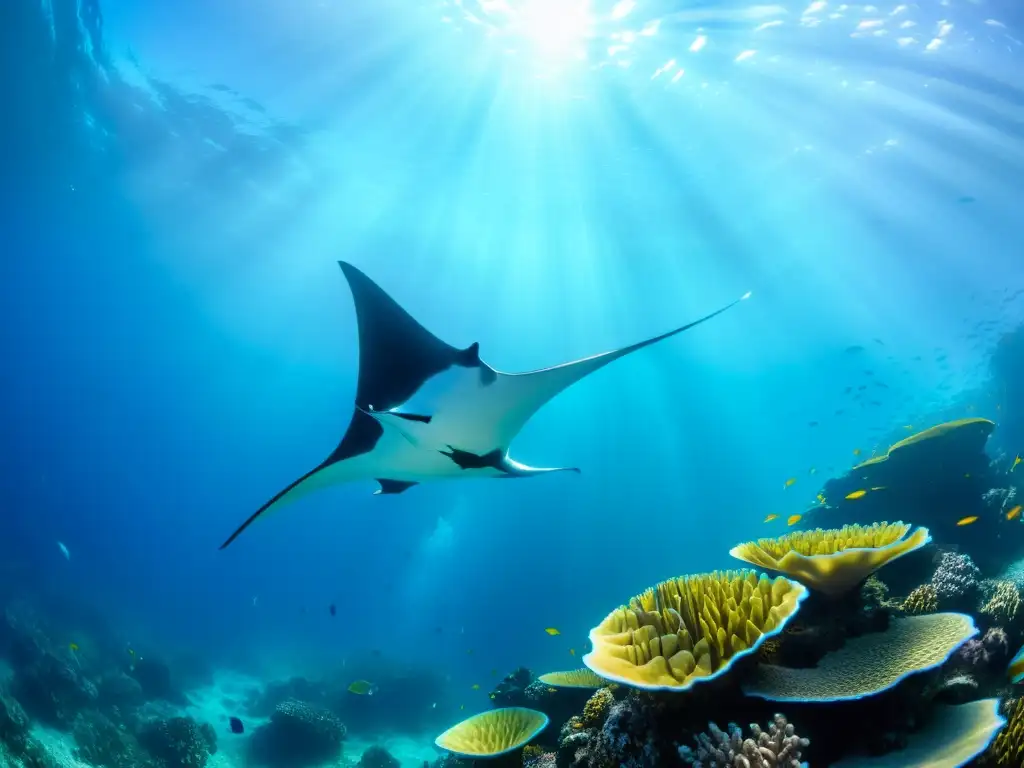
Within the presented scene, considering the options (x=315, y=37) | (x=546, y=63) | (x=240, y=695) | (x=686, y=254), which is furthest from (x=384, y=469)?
(x=240, y=695)

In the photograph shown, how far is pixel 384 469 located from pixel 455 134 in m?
19.8

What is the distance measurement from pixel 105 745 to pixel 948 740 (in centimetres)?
1746

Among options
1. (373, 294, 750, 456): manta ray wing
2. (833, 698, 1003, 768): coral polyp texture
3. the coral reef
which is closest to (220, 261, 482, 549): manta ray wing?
(373, 294, 750, 456): manta ray wing

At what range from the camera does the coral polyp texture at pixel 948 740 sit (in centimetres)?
195

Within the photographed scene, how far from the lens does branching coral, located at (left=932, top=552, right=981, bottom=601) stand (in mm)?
3949

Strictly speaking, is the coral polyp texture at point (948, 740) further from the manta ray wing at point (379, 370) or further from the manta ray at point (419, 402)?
the manta ray wing at point (379, 370)

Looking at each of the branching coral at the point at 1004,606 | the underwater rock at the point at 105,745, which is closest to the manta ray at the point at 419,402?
the branching coral at the point at 1004,606

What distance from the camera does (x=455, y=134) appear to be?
21.0m

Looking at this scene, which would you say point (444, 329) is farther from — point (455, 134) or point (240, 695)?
point (240, 695)

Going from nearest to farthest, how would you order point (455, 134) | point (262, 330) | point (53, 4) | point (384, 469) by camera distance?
point (384, 469), point (53, 4), point (455, 134), point (262, 330)

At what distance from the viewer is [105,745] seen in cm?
1249

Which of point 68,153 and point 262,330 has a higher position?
point 68,153

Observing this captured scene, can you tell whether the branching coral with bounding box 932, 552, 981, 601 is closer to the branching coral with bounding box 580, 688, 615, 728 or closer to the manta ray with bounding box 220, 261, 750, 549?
the branching coral with bounding box 580, 688, 615, 728

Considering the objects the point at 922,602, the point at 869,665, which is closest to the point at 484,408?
the point at 869,665
